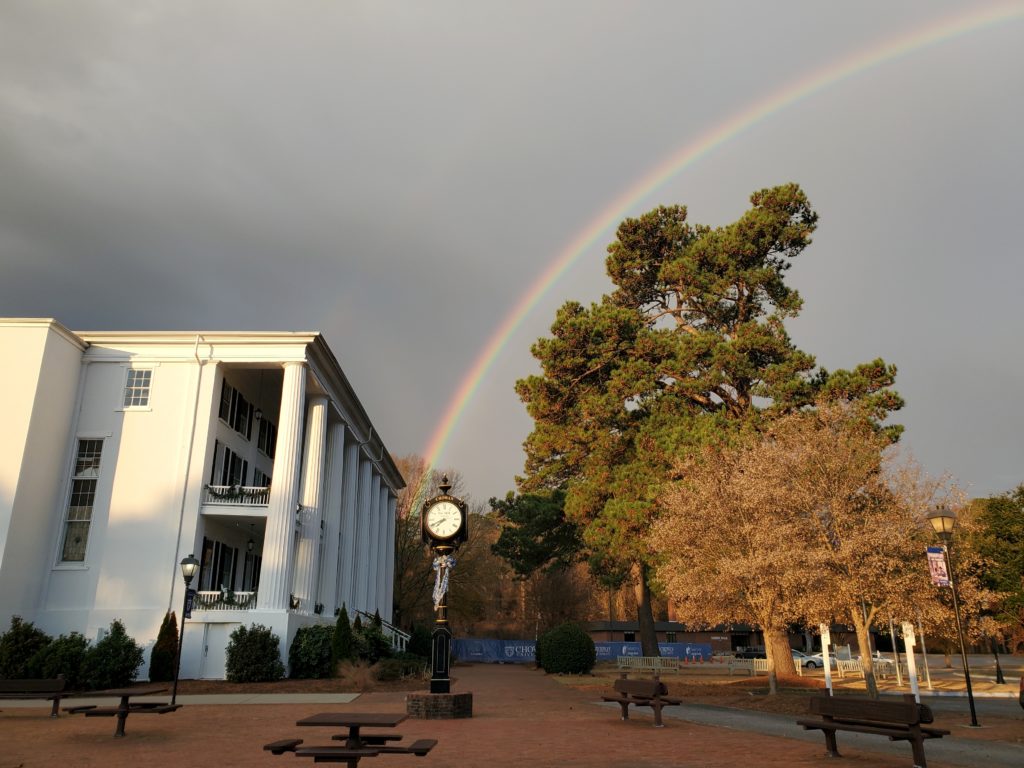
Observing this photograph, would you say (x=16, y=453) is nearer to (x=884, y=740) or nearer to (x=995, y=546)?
(x=884, y=740)

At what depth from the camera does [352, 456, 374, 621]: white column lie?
41.7 m

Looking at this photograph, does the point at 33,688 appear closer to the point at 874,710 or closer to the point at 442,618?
the point at 442,618

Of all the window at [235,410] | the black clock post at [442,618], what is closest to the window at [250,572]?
the window at [235,410]

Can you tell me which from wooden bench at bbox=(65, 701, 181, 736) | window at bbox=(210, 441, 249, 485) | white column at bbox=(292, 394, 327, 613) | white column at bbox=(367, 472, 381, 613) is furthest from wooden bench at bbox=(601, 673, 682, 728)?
white column at bbox=(367, 472, 381, 613)

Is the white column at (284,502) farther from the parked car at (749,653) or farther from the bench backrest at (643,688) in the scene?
the parked car at (749,653)

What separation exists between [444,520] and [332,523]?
66.2 feet

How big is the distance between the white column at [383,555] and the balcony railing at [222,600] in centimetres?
2221

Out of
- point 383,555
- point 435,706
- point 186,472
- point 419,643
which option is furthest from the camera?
point 383,555

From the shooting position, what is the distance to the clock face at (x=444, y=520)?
650 inches

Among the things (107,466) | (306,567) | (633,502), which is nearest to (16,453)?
(107,466)

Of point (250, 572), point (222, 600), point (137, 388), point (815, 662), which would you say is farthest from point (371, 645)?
point (815, 662)

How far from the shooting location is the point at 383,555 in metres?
50.5

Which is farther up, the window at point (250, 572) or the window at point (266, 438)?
the window at point (266, 438)

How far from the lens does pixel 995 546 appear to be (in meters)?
42.6
